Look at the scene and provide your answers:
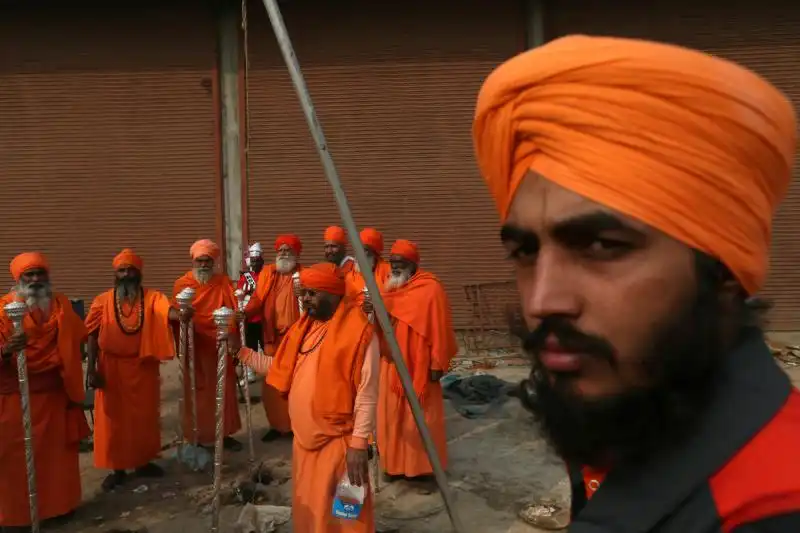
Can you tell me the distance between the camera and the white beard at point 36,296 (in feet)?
15.4

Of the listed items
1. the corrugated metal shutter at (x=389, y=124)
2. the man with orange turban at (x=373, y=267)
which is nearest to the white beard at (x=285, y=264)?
the man with orange turban at (x=373, y=267)

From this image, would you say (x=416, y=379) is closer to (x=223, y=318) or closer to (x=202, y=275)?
(x=223, y=318)

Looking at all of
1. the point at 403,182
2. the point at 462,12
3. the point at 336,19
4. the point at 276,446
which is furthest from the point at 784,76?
the point at 276,446

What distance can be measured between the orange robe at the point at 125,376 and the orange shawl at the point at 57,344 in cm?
53

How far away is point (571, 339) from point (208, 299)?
5.60 m

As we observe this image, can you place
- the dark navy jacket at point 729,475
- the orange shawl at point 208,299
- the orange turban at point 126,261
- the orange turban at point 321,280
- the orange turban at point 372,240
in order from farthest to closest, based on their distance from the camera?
the orange turban at point 372,240 → the orange shawl at point 208,299 → the orange turban at point 126,261 → the orange turban at point 321,280 → the dark navy jacket at point 729,475

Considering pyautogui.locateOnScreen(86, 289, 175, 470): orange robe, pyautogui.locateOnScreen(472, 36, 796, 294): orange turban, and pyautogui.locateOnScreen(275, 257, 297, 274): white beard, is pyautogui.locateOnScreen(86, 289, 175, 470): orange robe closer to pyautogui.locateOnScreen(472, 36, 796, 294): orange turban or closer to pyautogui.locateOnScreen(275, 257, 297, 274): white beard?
pyautogui.locateOnScreen(275, 257, 297, 274): white beard

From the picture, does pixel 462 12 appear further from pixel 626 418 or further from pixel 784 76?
pixel 626 418

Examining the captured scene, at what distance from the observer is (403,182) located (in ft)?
33.4

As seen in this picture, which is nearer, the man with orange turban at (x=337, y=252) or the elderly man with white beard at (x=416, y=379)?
the elderly man with white beard at (x=416, y=379)

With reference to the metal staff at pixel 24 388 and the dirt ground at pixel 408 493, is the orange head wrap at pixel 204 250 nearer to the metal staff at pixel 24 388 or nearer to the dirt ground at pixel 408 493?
the dirt ground at pixel 408 493

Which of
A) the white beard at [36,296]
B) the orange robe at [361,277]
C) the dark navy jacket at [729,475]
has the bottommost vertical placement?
the orange robe at [361,277]

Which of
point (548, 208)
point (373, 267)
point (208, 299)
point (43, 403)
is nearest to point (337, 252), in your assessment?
point (373, 267)

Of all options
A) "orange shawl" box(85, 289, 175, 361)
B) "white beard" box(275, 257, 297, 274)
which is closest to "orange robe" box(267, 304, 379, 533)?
"orange shawl" box(85, 289, 175, 361)
